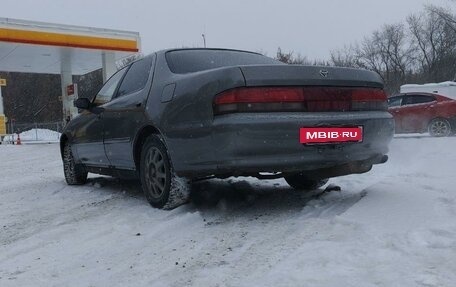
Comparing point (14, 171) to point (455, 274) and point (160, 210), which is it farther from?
point (455, 274)

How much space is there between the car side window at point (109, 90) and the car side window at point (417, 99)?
36.5 ft

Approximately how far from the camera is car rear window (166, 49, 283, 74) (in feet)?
14.6

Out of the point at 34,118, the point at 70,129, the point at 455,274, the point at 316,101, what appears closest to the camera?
the point at 455,274

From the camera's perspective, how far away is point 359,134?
13.1 ft

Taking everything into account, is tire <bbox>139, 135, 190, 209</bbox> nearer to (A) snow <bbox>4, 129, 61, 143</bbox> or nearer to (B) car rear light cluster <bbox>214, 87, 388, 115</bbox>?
(B) car rear light cluster <bbox>214, 87, 388, 115</bbox>

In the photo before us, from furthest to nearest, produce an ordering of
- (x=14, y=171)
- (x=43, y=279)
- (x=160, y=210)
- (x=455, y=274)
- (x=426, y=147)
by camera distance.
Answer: (x=14, y=171)
(x=426, y=147)
(x=160, y=210)
(x=43, y=279)
(x=455, y=274)

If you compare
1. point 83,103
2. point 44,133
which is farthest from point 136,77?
point 44,133

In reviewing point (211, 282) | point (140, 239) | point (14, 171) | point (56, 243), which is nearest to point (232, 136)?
point (140, 239)

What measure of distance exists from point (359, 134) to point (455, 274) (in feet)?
5.52

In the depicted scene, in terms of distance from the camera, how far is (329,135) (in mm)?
3809

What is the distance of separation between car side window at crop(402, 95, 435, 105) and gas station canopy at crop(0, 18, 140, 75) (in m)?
12.4

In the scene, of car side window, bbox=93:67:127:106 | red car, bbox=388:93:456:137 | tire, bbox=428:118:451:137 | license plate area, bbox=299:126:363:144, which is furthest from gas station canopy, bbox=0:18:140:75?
license plate area, bbox=299:126:363:144

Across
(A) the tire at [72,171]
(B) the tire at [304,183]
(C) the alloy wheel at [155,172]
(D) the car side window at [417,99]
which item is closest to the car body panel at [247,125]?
(C) the alloy wheel at [155,172]

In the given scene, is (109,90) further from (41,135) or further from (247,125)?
(41,135)
